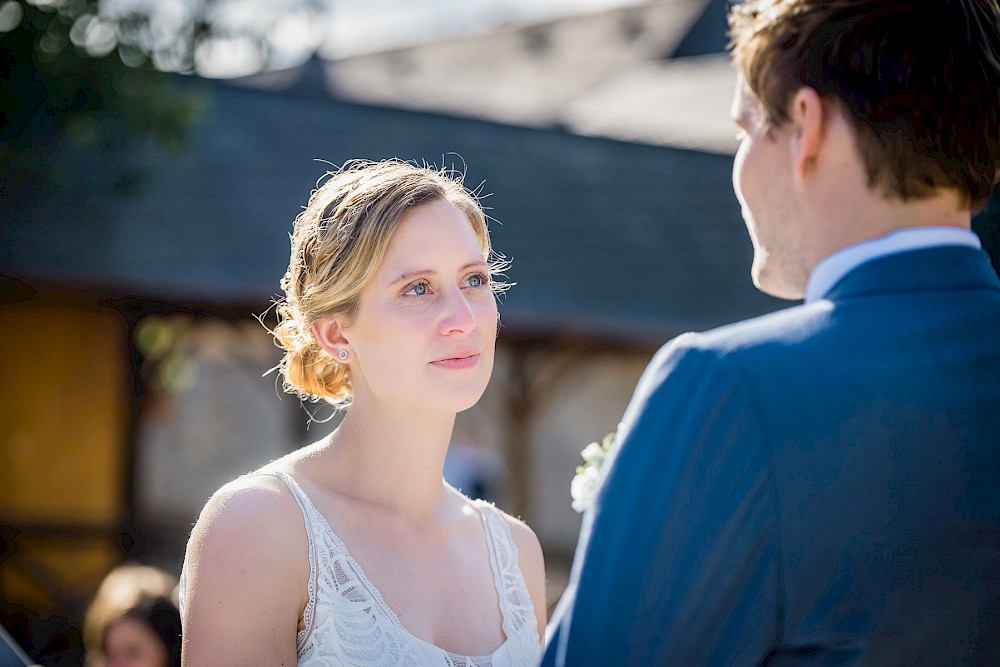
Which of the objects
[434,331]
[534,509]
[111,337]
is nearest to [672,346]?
[434,331]

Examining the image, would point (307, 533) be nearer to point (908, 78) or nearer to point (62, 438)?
point (908, 78)

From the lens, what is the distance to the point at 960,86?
170 centimetres

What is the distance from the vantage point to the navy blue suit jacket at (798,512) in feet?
5.03

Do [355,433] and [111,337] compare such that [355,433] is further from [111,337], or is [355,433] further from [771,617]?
[111,337]

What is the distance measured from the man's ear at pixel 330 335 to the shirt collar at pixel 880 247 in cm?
126

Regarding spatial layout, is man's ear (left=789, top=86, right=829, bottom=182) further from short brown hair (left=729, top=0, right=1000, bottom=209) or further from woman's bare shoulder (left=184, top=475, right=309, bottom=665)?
woman's bare shoulder (left=184, top=475, right=309, bottom=665)

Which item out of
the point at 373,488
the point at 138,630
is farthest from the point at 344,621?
the point at 138,630

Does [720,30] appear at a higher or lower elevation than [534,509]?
higher

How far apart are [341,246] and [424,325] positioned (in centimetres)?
26

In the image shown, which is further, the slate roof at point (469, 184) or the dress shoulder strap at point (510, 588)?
the slate roof at point (469, 184)

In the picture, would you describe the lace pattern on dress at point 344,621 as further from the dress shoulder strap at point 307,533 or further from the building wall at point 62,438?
the building wall at point 62,438

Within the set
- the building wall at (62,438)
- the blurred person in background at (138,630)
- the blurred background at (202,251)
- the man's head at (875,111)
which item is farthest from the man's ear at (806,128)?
the building wall at (62,438)

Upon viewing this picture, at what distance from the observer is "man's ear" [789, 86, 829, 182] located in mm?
1724

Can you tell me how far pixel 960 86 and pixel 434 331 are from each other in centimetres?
120
